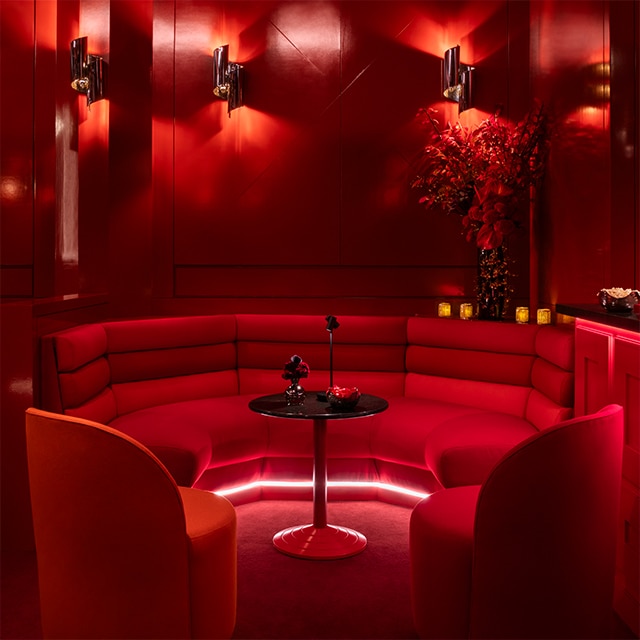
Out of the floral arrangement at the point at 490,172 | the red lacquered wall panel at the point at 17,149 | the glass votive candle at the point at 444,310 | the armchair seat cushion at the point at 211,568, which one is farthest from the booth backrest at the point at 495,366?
the red lacquered wall panel at the point at 17,149

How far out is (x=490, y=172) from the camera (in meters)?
4.40

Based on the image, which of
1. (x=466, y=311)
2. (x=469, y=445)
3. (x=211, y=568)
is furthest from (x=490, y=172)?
(x=211, y=568)

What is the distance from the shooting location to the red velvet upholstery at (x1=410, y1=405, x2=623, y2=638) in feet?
6.97

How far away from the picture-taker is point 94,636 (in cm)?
218

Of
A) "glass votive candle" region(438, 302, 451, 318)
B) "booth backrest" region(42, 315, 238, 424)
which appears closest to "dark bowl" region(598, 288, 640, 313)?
"glass votive candle" region(438, 302, 451, 318)

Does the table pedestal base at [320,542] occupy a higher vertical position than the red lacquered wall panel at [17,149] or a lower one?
lower

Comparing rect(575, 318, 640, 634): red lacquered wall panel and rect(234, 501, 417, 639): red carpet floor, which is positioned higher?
rect(575, 318, 640, 634): red lacquered wall panel

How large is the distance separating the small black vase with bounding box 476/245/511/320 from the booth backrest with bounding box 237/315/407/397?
523mm

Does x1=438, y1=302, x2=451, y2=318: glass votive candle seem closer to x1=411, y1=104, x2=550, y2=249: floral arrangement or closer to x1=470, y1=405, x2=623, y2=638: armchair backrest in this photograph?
x1=411, y1=104, x2=550, y2=249: floral arrangement

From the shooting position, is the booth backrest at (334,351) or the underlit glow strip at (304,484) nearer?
the underlit glow strip at (304,484)

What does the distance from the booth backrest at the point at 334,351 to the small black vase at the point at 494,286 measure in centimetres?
52

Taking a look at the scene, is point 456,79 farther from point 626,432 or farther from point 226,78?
point 626,432

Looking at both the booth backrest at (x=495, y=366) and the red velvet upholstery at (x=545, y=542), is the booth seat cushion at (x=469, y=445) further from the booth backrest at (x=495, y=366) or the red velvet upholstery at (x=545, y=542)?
the red velvet upholstery at (x=545, y=542)

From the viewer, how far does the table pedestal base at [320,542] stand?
10.7 ft
